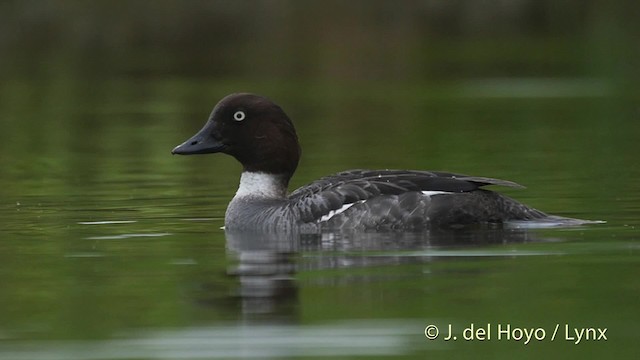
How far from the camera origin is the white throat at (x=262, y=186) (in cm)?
1516

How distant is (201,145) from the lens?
50.1 feet

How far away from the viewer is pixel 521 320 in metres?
10.2

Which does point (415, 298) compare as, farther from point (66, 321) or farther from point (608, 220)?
point (608, 220)

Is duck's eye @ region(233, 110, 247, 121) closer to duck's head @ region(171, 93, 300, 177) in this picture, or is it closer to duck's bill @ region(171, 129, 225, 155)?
duck's head @ region(171, 93, 300, 177)

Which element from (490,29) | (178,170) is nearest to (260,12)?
(490,29)

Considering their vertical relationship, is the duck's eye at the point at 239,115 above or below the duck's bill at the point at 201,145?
above

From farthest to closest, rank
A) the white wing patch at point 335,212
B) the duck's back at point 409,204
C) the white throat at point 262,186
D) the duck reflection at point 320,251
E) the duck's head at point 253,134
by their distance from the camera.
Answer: the duck's head at point 253,134, the white throat at point 262,186, the white wing patch at point 335,212, the duck's back at point 409,204, the duck reflection at point 320,251

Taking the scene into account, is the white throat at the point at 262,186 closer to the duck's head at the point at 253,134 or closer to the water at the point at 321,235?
the duck's head at the point at 253,134

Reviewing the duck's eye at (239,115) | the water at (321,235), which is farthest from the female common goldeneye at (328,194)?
the water at (321,235)

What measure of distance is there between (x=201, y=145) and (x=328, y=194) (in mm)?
1433

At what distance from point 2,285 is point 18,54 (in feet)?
98.5

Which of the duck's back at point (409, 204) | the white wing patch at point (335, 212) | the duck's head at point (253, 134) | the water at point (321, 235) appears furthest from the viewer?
the duck's head at point (253, 134)

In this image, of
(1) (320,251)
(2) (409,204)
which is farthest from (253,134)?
(1) (320,251)

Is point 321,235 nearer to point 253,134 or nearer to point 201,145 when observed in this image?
point 253,134
